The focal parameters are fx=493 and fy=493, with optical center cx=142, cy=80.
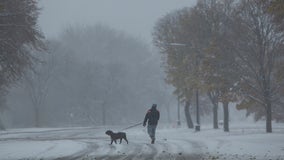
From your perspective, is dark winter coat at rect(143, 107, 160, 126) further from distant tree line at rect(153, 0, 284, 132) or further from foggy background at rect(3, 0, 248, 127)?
foggy background at rect(3, 0, 248, 127)

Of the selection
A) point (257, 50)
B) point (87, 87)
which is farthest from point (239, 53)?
point (87, 87)

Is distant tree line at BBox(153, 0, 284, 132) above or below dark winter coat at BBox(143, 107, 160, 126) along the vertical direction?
above

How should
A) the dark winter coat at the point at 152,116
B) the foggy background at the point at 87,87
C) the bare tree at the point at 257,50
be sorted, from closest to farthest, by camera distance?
the dark winter coat at the point at 152,116, the bare tree at the point at 257,50, the foggy background at the point at 87,87

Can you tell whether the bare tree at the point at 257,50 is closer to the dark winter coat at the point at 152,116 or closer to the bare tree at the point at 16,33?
the dark winter coat at the point at 152,116

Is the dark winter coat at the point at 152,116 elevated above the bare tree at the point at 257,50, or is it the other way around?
the bare tree at the point at 257,50

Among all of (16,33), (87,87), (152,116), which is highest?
(87,87)

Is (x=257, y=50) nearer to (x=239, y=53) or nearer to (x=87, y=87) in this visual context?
(x=239, y=53)

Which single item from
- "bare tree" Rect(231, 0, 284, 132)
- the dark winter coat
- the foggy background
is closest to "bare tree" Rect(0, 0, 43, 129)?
the dark winter coat

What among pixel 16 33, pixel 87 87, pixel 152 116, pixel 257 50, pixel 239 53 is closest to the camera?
pixel 16 33

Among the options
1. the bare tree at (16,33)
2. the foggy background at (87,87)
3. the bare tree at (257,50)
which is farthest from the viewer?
the foggy background at (87,87)

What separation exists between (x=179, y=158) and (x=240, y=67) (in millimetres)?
15295

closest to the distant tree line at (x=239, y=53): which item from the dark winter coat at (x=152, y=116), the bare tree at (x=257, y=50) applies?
the bare tree at (x=257, y=50)

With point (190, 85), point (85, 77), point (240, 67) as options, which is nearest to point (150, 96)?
point (85, 77)

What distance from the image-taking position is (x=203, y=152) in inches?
747
